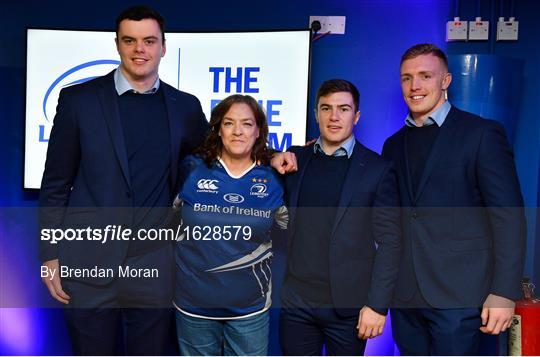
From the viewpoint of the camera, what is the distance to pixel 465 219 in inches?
82.2

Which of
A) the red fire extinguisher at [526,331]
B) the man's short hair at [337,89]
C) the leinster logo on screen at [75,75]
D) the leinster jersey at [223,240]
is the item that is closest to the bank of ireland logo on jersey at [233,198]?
the leinster jersey at [223,240]

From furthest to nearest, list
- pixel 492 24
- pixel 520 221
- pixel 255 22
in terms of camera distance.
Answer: pixel 255 22 < pixel 492 24 < pixel 520 221

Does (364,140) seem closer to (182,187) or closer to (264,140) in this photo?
(264,140)

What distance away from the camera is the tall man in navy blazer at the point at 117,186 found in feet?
7.09

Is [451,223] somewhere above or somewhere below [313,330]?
above

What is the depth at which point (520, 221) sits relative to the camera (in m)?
2.02

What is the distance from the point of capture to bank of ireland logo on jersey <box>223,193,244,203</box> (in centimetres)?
216

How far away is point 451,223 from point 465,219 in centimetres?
5

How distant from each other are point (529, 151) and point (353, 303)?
1495 mm

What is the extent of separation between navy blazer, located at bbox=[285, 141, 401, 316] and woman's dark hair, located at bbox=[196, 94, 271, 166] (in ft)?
1.23

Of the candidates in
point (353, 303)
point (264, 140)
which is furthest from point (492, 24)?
point (353, 303)

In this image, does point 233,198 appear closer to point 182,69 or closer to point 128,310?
point 128,310

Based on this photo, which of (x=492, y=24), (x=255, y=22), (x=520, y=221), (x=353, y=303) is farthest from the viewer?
(x=255, y=22)

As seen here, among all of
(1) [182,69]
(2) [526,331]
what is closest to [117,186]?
(1) [182,69]
